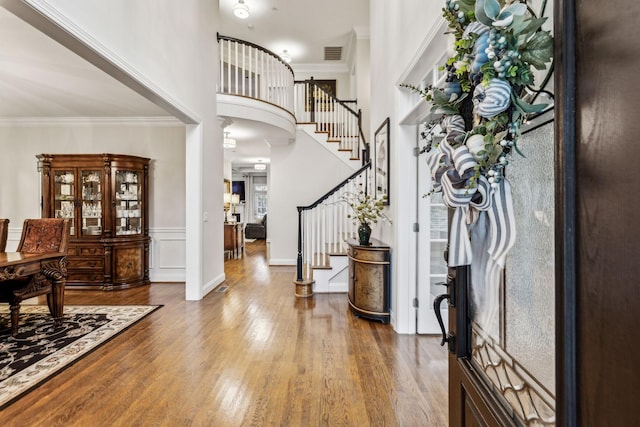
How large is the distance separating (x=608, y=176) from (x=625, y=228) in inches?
3.4

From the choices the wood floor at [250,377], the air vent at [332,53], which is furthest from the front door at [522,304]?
the air vent at [332,53]

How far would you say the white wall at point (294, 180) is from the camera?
23.2ft

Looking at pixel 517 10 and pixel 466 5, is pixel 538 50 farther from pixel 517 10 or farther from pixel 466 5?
pixel 466 5

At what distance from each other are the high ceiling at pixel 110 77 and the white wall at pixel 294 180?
0.87 metres

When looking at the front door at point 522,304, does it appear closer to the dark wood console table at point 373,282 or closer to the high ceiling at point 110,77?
the dark wood console table at point 373,282

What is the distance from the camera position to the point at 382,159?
12.5ft

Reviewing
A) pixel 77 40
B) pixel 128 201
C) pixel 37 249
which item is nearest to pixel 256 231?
pixel 128 201

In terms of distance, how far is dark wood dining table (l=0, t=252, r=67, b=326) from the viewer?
2.80 metres

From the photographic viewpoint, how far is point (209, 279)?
15.6ft

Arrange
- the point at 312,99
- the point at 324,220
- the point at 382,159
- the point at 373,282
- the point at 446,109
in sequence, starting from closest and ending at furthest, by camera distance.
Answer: the point at 446,109, the point at 373,282, the point at 382,159, the point at 324,220, the point at 312,99

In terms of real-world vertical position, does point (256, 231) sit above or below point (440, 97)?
below

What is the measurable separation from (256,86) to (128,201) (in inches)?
114

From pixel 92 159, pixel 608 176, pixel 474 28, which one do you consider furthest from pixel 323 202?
pixel 608 176

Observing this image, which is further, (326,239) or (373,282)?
(326,239)
